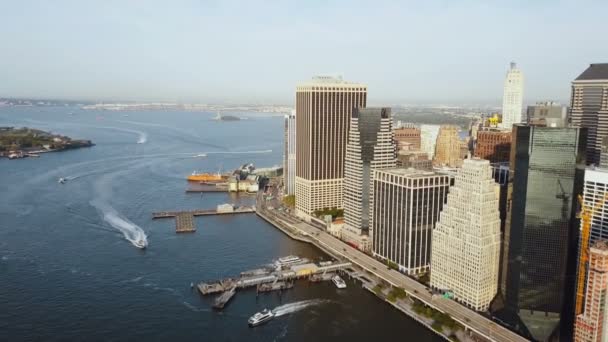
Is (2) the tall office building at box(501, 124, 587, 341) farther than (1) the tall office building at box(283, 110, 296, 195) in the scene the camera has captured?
No

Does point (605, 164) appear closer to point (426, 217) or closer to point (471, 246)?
point (471, 246)

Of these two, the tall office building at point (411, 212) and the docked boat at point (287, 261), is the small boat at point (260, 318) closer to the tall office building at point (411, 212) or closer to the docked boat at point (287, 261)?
the docked boat at point (287, 261)

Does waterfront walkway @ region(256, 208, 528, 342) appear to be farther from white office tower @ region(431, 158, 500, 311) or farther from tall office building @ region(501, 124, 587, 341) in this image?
tall office building @ region(501, 124, 587, 341)

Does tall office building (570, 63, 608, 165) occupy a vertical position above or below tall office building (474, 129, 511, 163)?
above

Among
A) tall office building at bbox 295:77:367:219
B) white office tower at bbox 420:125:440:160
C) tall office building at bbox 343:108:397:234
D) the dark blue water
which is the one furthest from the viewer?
white office tower at bbox 420:125:440:160

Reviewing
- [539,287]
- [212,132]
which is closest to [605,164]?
[539,287]

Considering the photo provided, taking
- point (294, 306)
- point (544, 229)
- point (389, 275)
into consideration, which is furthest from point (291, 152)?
point (544, 229)

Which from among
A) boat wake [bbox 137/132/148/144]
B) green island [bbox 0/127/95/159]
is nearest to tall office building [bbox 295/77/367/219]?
green island [bbox 0/127/95/159]

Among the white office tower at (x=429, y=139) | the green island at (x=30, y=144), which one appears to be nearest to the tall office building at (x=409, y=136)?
the white office tower at (x=429, y=139)
